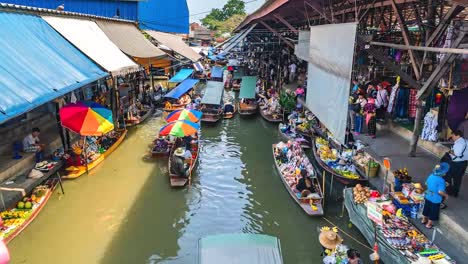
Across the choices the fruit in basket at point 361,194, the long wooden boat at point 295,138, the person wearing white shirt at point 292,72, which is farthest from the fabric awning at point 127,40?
the fruit in basket at point 361,194

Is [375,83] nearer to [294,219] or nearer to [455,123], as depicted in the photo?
[455,123]

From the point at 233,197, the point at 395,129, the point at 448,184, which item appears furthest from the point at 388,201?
the point at 395,129

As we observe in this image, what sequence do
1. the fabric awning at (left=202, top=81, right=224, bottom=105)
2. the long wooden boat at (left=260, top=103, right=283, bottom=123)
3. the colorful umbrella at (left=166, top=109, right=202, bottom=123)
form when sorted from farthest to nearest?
the fabric awning at (left=202, top=81, right=224, bottom=105) < the long wooden boat at (left=260, top=103, right=283, bottom=123) < the colorful umbrella at (left=166, top=109, right=202, bottom=123)

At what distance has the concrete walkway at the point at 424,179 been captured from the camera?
24.7 ft

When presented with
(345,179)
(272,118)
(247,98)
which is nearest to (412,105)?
(345,179)

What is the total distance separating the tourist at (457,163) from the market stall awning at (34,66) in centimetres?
976

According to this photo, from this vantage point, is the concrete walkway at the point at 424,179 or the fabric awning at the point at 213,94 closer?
the concrete walkway at the point at 424,179

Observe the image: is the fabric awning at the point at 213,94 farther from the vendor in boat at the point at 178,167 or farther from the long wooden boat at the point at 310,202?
the long wooden boat at the point at 310,202

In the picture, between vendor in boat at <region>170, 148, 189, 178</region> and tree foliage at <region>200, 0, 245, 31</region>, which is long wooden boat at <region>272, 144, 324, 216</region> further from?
tree foliage at <region>200, 0, 245, 31</region>

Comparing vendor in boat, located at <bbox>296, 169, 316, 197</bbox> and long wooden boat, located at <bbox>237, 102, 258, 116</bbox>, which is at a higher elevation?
long wooden boat, located at <bbox>237, 102, 258, 116</bbox>

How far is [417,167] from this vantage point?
35.5 ft

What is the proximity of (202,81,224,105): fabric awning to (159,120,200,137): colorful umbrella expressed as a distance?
25.4 feet

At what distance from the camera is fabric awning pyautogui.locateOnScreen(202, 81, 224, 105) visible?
71.0 ft

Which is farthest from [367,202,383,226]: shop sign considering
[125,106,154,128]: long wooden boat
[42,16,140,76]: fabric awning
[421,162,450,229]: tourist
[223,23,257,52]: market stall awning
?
[223,23,257,52]: market stall awning
